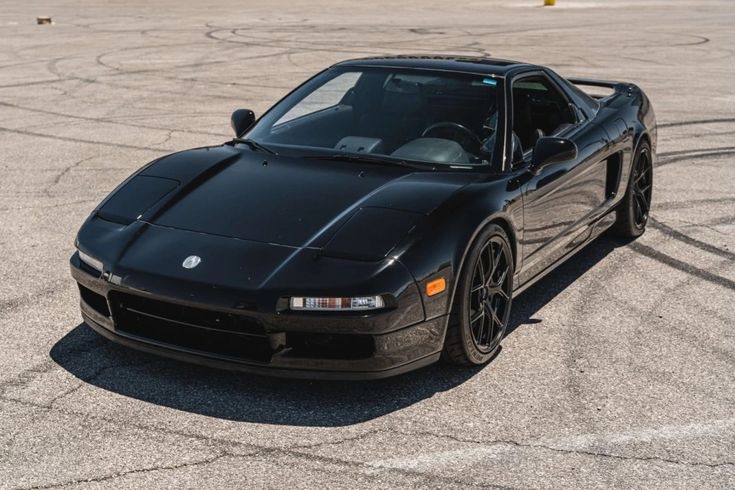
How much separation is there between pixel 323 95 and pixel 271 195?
5.61 ft

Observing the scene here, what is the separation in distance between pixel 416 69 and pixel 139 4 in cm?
2666

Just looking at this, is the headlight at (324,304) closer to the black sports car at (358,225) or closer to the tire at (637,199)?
the black sports car at (358,225)

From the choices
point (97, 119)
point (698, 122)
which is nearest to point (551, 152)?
point (698, 122)

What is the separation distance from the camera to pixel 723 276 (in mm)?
6906

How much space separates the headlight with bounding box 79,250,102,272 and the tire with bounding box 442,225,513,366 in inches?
64.0

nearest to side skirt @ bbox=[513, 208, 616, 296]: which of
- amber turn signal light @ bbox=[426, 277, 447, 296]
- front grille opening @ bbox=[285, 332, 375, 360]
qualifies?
amber turn signal light @ bbox=[426, 277, 447, 296]

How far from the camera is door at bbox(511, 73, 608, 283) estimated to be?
236 inches

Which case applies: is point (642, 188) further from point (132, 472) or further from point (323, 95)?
point (132, 472)

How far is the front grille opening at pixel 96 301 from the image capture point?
5164 mm

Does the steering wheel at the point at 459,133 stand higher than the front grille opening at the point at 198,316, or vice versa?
the steering wheel at the point at 459,133

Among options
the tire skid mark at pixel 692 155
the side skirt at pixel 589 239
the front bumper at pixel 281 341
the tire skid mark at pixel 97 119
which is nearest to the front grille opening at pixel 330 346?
the front bumper at pixel 281 341

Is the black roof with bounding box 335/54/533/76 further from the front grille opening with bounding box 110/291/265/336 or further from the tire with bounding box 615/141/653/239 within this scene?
the front grille opening with bounding box 110/291/265/336

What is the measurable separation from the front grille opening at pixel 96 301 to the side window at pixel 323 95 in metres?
1.67

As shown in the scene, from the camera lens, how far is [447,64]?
6.49 m
